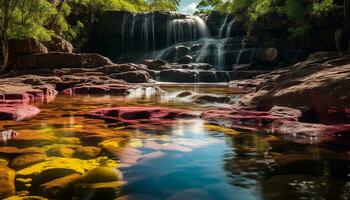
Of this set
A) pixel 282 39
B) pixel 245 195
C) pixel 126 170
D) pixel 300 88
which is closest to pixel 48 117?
pixel 126 170

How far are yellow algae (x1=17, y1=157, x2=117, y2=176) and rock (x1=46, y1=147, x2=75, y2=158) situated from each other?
16 centimetres

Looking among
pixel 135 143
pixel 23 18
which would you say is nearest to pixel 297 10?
pixel 23 18

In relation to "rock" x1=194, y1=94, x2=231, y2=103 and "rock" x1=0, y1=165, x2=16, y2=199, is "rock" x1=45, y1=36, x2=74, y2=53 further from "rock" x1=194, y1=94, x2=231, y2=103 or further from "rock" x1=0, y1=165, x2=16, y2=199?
"rock" x1=0, y1=165, x2=16, y2=199

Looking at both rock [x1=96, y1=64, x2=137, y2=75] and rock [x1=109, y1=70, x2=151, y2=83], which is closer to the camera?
rock [x1=109, y1=70, x2=151, y2=83]

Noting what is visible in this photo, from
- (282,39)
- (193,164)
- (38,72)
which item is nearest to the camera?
(193,164)

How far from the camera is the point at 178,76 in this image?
2630 cm

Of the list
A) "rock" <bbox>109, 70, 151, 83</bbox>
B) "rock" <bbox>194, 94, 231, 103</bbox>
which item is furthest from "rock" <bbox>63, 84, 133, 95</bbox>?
"rock" <bbox>109, 70, 151, 83</bbox>

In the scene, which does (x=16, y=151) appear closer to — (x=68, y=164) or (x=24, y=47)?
(x=68, y=164)

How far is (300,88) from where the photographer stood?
23.8 ft

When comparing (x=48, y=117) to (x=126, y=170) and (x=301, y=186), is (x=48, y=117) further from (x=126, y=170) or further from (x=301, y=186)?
(x=301, y=186)

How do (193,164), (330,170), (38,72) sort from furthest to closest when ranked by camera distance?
(38,72)
(193,164)
(330,170)

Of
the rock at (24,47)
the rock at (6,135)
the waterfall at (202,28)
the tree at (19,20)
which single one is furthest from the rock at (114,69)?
the rock at (6,135)

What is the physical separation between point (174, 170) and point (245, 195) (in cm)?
91

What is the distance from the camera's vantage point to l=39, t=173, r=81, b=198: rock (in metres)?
3.12
